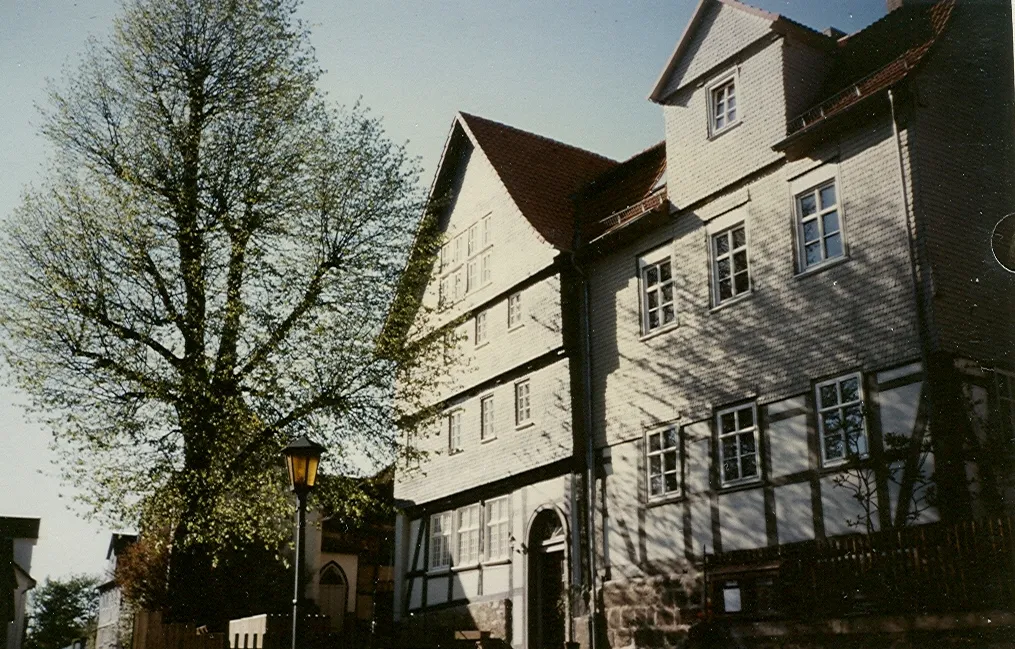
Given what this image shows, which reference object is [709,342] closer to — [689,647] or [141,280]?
[689,647]

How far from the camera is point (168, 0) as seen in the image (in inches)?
785

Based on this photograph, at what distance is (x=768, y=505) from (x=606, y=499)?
4688 millimetres

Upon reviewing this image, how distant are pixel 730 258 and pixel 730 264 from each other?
128 millimetres

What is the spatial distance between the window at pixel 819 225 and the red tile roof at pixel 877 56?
1.16 m

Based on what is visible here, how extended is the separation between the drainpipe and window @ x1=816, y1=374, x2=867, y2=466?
20.7ft

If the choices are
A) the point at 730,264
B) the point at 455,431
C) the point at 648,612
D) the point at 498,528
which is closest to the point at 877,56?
the point at 730,264

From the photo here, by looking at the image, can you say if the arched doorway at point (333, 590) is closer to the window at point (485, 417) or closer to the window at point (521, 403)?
the window at point (485, 417)

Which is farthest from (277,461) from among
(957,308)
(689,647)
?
(957,308)

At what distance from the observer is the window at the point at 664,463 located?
64.0ft

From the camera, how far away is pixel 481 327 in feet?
87.5

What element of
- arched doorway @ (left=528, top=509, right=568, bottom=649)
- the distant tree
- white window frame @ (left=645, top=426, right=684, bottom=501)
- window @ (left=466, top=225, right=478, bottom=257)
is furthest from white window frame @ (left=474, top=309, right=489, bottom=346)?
the distant tree

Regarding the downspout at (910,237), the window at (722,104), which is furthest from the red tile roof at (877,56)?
the window at (722,104)

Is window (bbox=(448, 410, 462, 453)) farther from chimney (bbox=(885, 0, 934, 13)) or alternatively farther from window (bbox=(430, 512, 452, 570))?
chimney (bbox=(885, 0, 934, 13))

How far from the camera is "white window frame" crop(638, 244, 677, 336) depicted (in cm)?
2059
